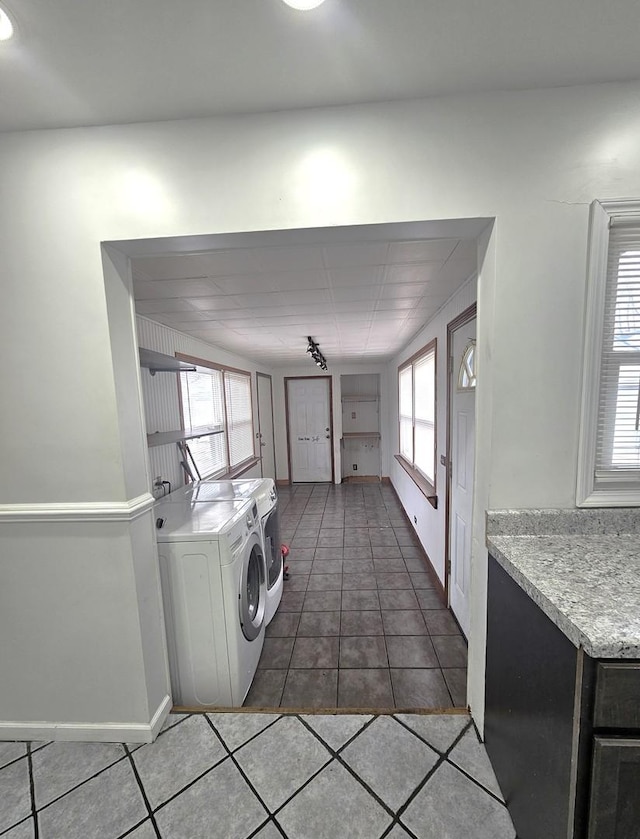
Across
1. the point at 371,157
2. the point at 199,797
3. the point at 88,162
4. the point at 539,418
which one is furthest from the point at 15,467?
the point at 539,418

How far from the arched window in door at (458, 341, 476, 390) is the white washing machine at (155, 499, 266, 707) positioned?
1.55 meters

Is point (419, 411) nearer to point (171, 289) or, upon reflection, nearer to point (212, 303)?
point (212, 303)

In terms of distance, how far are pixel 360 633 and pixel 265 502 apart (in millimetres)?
1110

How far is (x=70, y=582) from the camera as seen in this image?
1241 mm

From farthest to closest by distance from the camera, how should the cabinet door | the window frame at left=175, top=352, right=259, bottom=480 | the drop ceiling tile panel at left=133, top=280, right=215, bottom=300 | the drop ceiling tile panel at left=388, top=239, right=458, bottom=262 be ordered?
the window frame at left=175, top=352, right=259, bottom=480 → the drop ceiling tile panel at left=133, top=280, right=215, bottom=300 → the drop ceiling tile panel at left=388, top=239, right=458, bottom=262 → the cabinet door

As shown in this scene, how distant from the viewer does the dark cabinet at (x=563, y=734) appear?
685 millimetres

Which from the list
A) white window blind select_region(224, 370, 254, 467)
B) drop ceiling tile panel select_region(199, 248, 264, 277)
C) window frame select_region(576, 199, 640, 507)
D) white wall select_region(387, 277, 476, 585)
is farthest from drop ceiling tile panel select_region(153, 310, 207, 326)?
window frame select_region(576, 199, 640, 507)

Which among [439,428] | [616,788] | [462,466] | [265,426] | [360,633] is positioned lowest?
[360,633]

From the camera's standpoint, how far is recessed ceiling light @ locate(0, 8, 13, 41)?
0.76 metres

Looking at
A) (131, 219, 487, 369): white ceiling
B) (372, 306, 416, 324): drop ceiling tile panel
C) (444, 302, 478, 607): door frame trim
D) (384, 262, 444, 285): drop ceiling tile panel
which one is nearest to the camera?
(131, 219, 487, 369): white ceiling

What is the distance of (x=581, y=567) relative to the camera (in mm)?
944

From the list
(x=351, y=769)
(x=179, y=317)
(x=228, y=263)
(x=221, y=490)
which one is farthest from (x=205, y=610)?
(x=179, y=317)

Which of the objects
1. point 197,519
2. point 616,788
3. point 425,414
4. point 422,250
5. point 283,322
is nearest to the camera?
point 616,788

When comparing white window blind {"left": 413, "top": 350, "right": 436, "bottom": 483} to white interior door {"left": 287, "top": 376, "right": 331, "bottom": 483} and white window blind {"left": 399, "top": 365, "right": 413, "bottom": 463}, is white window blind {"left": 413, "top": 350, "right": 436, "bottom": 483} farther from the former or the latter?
A: white interior door {"left": 287, "top": 376, "right": 331, "bottom": 483}
